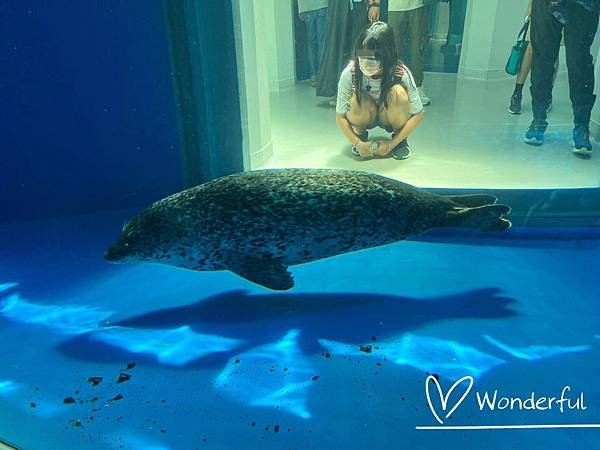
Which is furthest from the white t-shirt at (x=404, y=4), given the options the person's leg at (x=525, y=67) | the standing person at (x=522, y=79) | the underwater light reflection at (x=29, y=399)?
the underwater light reflection at (x=29, y=399)

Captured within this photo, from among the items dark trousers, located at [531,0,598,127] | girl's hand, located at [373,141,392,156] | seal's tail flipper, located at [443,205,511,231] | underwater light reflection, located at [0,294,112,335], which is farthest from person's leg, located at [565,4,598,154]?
underwater light reflection, located at [0,294,112,335]

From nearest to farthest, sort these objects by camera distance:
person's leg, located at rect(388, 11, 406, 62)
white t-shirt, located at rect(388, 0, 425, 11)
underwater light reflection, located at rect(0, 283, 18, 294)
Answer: underwater light reflection, located at rect(0, 283, 18, 294) < white t-shirt, located at rect(388, 0, 425, 11) < person's leg, located at rect(388, 11, 406, 62)

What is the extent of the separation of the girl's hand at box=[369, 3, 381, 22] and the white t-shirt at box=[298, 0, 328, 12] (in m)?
0.58

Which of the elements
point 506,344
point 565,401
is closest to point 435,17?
point 506,344

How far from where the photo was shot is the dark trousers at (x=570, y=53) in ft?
13.1

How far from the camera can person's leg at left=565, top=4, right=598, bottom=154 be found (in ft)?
13.0

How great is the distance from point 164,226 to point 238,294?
78 cm

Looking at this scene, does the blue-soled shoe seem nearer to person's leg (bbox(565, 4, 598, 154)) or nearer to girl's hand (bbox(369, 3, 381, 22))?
girl's hand (bbox(369, 3, 381, 22))

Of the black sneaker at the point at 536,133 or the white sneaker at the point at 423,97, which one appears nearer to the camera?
the black sneaker at the point at 536,133

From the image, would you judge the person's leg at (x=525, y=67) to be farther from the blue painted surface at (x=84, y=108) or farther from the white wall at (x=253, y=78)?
the blue painted surface at (x=84, y=108)

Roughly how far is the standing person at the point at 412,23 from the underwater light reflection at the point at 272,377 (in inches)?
137

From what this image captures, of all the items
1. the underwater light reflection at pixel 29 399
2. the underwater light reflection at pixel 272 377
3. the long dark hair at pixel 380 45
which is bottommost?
the underwater light reflection at pixel 272 377

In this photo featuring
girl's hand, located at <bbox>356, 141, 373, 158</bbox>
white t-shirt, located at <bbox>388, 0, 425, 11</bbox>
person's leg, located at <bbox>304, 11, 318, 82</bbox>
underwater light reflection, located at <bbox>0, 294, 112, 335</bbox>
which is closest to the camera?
underwater light reflection, located at <bbox>0, 294, 112, 335</bbox>

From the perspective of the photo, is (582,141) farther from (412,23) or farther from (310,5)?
(310,5)
